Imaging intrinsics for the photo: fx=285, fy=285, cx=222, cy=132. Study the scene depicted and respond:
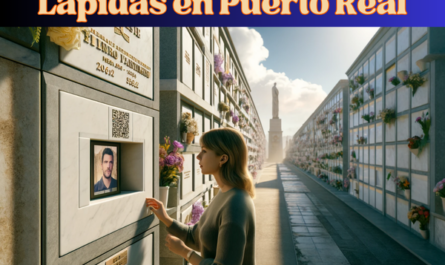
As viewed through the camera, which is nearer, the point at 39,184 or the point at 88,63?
the point at 39,184

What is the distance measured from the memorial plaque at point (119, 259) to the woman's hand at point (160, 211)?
0.74 metres

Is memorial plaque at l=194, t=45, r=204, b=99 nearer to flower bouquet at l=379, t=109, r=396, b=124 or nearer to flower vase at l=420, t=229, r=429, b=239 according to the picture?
flower bouquet at l=379, t=109, r=396, b=124

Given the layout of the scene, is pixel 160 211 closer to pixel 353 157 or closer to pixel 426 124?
pixel 426 124

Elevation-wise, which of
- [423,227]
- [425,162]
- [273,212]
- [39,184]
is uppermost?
[39,184]

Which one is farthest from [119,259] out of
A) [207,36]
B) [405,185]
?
[405,185]

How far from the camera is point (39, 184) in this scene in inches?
97.2

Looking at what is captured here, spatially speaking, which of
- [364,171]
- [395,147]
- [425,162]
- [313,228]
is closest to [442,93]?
[425,162]

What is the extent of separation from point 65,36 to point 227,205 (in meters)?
2.13

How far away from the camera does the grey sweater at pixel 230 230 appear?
198 centimetres

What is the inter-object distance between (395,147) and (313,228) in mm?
5045

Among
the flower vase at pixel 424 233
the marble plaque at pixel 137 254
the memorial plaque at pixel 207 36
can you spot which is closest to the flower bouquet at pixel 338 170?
the flower vase at pixel 424 233

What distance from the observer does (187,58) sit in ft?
25.6

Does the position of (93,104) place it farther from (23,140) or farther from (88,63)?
(23,140)

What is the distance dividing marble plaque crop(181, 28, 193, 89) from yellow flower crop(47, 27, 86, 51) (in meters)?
4.65
